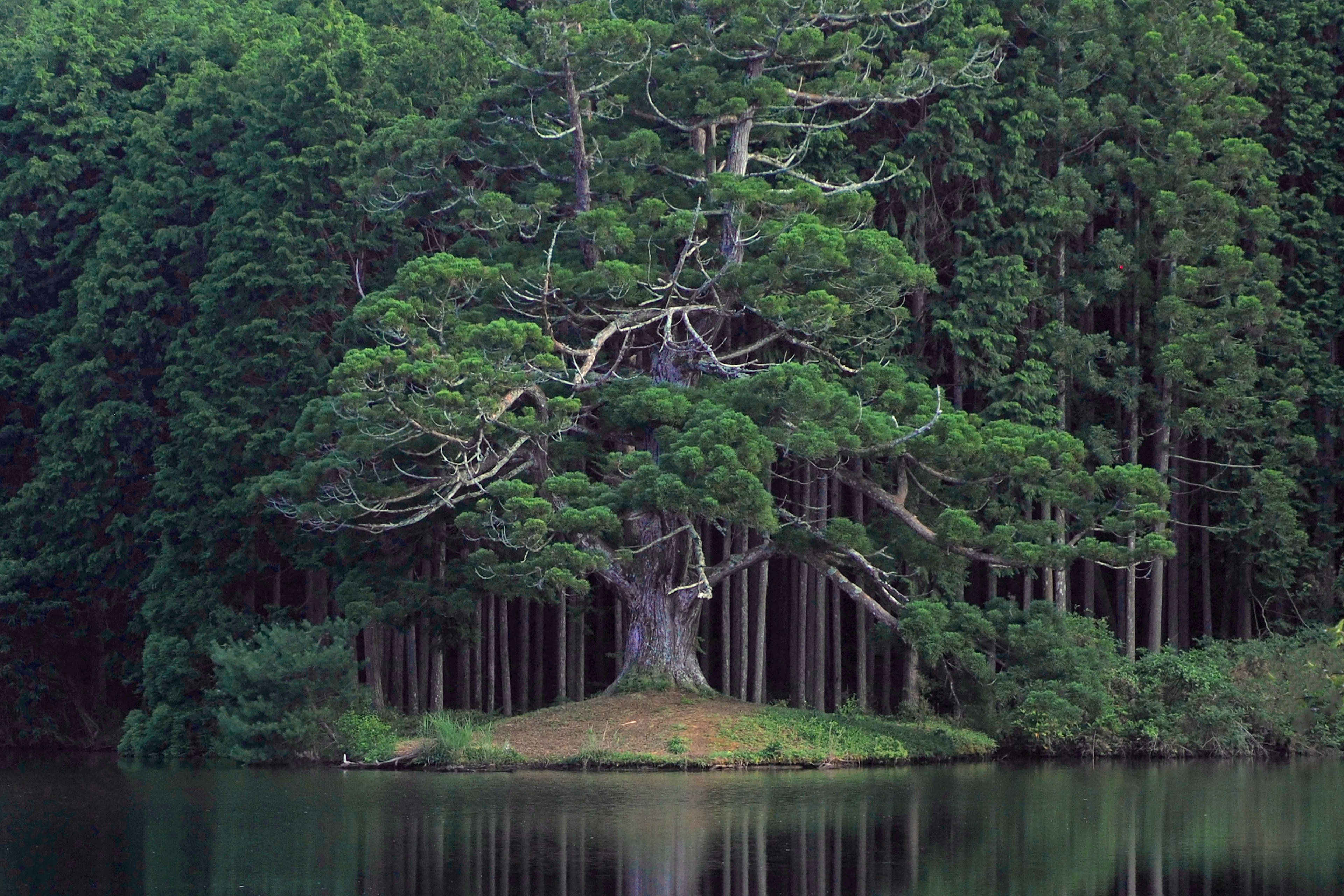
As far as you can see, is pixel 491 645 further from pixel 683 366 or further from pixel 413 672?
pixel 683 366

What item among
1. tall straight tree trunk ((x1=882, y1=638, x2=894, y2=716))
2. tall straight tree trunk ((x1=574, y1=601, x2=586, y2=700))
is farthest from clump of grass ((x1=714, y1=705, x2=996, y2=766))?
tall straight tree trunk ((x1=574, y1=601, x2=586, y2=700))

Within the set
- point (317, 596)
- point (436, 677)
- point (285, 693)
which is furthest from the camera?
point (317, 596)

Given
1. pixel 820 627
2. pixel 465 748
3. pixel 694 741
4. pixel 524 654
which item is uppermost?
pixel 820 627

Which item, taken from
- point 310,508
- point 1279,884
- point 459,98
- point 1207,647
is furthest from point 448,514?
point 1279,884

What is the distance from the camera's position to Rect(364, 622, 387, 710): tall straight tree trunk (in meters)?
31.5

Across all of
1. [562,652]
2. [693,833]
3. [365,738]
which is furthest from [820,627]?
[693,833]

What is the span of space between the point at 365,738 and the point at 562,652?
17.9ft

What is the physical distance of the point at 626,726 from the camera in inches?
1063

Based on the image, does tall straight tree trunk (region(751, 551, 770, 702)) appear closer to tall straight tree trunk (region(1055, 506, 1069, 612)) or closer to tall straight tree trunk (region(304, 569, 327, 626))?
tall straight tree trunk (region(1055, 506, 1069, 612))

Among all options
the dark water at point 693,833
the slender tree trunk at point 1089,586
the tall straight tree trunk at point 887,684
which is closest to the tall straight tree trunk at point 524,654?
the tall straight tree trunk at point 887,684

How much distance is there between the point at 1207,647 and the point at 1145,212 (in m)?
7.79

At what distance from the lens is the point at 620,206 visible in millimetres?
29297

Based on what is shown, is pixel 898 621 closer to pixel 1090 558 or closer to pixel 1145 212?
pixel 1090 558

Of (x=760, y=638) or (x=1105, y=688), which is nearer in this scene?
(x=1105, y=688)
